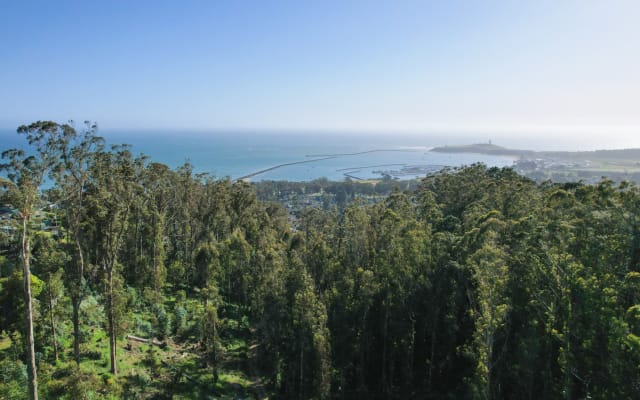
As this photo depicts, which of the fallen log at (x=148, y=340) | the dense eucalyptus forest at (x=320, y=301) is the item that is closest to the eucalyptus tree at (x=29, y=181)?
the dense eucalyptus forest at (x=320, y=301)

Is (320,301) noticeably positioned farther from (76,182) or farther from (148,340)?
(76,182)

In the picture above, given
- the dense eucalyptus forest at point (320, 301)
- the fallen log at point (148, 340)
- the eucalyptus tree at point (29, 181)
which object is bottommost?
the fallen log at point (148, 340)

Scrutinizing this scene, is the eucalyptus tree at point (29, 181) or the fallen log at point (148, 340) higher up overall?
the eucalyptus tree at point (29, 181)

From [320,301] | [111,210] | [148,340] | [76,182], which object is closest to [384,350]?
[320,301]

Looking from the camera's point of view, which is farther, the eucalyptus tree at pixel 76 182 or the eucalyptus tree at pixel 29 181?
the eucalyptus tree at pixel 76 182

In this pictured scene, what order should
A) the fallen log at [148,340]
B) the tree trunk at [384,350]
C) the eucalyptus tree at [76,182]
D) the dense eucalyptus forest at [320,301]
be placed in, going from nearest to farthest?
the dense eucalyptus forest at [320,301], the eucalyptus tree at [76,182], the tree trunk at [384,350], the fallen log at [148,340]

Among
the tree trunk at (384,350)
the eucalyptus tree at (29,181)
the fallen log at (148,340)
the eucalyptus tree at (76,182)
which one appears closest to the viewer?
the eucalyptus tree at (29,181)

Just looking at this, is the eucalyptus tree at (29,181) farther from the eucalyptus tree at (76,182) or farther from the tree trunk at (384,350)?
the tree trunk at (384,350)
